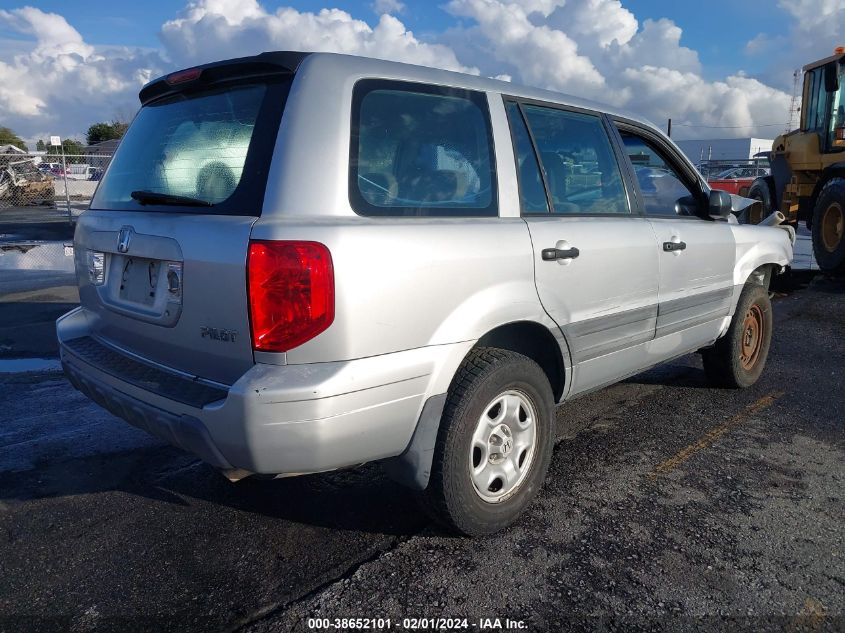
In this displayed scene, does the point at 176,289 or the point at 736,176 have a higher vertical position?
the point at 736,176

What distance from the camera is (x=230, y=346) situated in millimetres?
2373

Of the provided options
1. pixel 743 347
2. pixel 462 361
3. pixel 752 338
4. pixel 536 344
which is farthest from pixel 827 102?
pixel 462 361

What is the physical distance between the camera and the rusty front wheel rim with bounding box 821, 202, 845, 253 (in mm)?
9711

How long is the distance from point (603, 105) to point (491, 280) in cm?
170

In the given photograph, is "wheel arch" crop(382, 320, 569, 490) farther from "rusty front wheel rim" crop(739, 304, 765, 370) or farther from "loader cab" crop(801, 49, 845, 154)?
"loader cab" crop(801, 49, 845, 154)

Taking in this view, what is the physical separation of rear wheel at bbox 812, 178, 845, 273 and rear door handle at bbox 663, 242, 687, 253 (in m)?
7.06

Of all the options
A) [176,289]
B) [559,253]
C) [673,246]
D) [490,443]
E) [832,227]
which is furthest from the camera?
[832,227]

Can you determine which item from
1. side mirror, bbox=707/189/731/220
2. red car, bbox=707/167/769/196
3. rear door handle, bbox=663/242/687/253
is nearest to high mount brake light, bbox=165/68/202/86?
rear door handle, bbox=663/242/687/253

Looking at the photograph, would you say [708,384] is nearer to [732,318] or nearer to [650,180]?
[732,318]

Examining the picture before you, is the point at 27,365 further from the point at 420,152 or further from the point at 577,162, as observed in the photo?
the point at 577,162

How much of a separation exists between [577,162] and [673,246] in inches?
31.2

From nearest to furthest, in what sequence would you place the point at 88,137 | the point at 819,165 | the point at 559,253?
1. the point at 559,253
2. the point at 819,165
3. the point at 88,137

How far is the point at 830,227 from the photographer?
10.1 metres

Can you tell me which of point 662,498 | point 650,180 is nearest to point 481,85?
point 650,180
